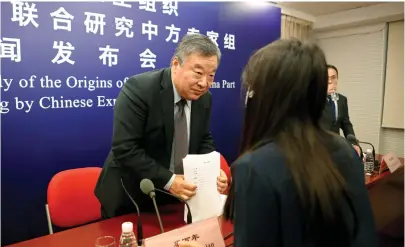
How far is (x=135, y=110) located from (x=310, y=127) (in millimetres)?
890

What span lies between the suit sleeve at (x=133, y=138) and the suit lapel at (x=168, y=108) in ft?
0.27

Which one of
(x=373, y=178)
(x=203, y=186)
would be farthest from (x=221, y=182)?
(x=373, y=178)

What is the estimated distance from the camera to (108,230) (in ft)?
4.18

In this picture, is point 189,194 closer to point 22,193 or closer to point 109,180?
point 109,180

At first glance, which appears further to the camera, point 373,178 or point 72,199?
point 373,178

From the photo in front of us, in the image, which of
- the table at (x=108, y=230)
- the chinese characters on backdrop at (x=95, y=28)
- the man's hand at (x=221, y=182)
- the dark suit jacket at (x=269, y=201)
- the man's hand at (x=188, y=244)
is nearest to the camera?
the dark suit jacket at (x=269, y=201)

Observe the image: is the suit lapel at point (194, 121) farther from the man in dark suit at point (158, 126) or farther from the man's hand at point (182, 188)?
the man's hand at point (182, 188)

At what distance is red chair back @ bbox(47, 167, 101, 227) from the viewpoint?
173 centimetres

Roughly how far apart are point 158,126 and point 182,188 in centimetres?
32

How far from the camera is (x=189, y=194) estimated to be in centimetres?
125

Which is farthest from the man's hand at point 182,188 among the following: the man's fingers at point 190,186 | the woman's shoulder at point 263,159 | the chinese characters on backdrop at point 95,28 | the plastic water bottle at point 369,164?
the plastic water bottle at point 369,164

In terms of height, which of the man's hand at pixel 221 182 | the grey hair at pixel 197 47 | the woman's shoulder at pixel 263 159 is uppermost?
the grey hair at pixel 197 47

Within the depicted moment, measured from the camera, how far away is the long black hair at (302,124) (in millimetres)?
648

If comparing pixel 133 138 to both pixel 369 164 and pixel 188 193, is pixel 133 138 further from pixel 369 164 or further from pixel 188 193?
pixel 369 164
